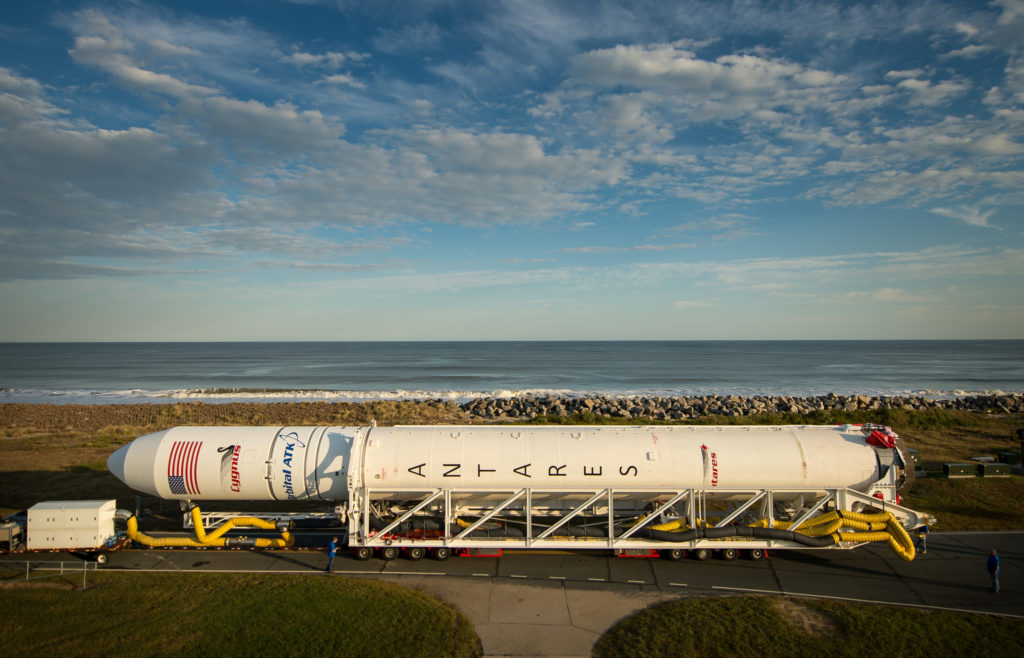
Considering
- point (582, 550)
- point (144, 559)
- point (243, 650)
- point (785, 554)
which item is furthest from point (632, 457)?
point (144, 559)

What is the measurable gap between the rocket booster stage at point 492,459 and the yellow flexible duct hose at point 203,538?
0.76m

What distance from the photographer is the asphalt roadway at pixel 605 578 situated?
12320mm

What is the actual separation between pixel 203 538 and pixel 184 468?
80.9 inches

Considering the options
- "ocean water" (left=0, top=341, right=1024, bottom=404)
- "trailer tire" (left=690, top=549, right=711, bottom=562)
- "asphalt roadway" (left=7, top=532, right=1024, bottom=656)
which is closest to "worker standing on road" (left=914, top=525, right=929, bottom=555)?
"asphalt roadway" (left=7, top=532, right=1024, bottom=656)

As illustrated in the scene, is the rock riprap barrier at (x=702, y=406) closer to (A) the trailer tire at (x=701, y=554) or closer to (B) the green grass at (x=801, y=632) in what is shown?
(A) the trailer tire at (x=701, y=554)

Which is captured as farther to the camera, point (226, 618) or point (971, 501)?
point (971, 501)

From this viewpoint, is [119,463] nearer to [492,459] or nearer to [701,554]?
[492,459]

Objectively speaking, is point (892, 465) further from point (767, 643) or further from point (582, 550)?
point (582, 550)

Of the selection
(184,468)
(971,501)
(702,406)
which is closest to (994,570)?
(971,501)

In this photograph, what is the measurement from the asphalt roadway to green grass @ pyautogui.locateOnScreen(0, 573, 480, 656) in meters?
0.85

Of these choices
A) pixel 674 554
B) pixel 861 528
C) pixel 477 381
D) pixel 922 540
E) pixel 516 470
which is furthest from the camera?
pixel 477 381

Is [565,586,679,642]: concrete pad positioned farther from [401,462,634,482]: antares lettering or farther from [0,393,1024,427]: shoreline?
[0,393,1024,427]: shoreline

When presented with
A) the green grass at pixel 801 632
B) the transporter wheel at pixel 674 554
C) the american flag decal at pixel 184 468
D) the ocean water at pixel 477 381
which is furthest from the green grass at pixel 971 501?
the ocean water at pixel 477 381

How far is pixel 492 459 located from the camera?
15492 mm
